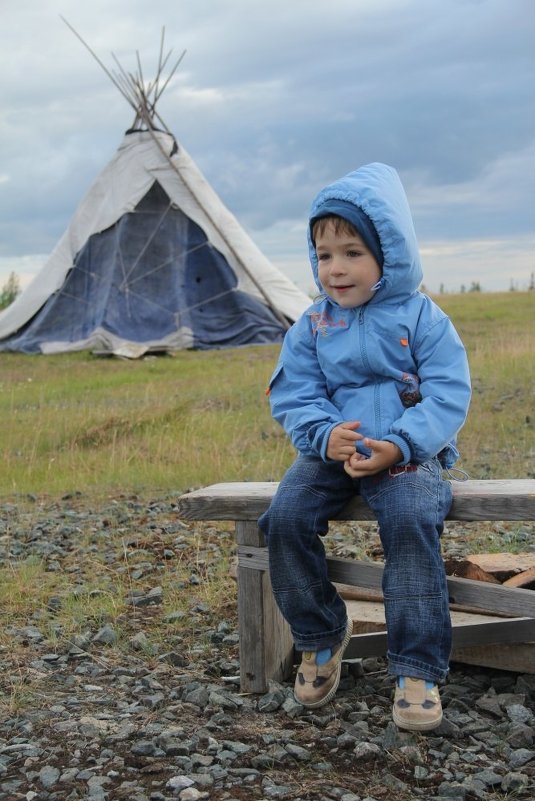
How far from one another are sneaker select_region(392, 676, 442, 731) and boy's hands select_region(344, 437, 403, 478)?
630mm

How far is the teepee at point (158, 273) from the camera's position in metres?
16.5

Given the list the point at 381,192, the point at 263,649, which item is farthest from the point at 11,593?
the point at 381,192

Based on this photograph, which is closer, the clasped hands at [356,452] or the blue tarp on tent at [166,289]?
the clasped hands at [356,452]

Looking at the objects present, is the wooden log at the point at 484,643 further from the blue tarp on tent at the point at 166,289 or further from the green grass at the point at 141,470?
the blue tarp on tent at the point at 166,289

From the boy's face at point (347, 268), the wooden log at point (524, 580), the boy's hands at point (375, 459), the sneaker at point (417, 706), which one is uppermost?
the boy's face at point (347, 268)

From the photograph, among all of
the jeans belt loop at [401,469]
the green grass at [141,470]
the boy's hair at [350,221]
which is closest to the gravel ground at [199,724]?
the green grass at [141,470]

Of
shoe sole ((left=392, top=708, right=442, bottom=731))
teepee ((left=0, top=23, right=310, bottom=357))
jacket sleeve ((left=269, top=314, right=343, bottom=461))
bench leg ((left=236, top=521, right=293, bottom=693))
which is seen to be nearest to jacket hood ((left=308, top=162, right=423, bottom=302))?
jacket sleeve ((left=269, top=314, right=343, bottom=461))

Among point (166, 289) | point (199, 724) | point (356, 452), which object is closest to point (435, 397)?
point (356, 452)

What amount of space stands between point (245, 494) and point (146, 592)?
56.6 inches

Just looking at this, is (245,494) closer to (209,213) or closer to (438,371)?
(438,371)

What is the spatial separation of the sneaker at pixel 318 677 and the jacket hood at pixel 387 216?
117 cm

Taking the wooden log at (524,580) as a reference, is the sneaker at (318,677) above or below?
below

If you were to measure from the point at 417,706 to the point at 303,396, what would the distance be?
40.1 inches

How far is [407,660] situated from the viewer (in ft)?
10.1
